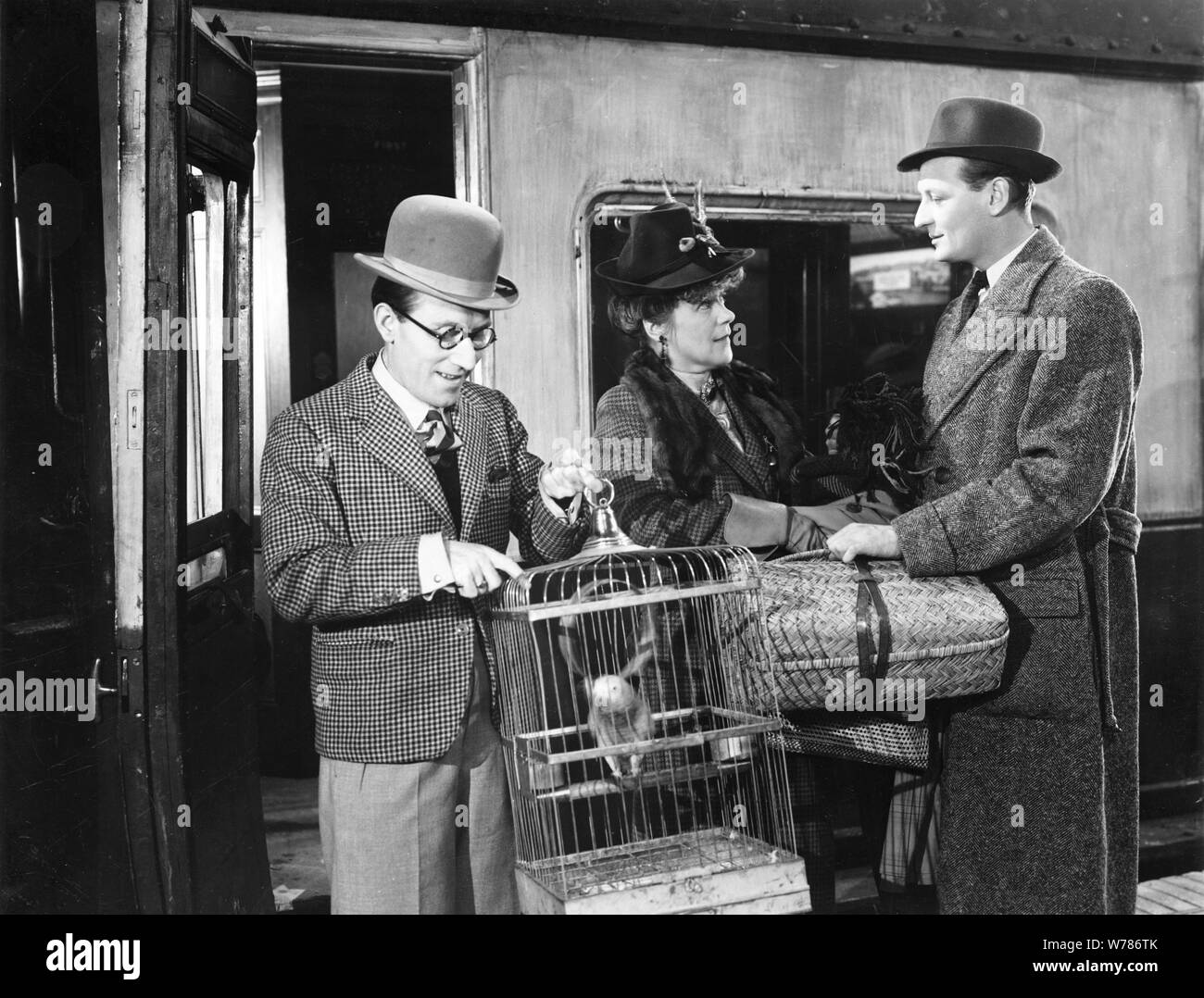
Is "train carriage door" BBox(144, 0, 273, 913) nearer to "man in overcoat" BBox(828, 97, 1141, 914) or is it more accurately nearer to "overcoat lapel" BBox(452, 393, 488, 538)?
"overcoat lapel" BBox(452, 393, 488, 538)

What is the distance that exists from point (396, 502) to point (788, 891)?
1265 mm

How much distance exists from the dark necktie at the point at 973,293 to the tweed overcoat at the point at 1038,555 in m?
0.06

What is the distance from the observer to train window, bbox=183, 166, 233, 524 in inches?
140

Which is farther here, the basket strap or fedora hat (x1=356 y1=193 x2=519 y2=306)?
the basket strap

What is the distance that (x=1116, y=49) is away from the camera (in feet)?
14.8

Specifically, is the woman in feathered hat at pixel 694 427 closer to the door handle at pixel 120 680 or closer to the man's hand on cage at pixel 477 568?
the man's hand on cage at pixel 477 568

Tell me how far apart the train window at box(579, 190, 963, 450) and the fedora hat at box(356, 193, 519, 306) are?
1943 millimetres

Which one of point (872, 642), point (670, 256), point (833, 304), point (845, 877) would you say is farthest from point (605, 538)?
point (845, 877)

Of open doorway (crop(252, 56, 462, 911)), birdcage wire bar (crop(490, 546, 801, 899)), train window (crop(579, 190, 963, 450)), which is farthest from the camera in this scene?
open doorway (crop(252, 56, 462, 911))

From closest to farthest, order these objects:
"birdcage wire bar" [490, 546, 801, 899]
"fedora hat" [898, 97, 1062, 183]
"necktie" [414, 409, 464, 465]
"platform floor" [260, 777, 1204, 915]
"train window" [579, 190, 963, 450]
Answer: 1. "birdcage wire bar" [490, 546, 801, 899]
2. "necktie" [414, 409, 464, 465]
3. "fedora hat" [898, 97, 1062, 183]
4. "platform floor" [260, 777, 1204, 915]
5. "train window" [579, 190, 963, 450]

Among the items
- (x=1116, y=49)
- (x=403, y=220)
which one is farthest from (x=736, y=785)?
(x=1116, y=49)

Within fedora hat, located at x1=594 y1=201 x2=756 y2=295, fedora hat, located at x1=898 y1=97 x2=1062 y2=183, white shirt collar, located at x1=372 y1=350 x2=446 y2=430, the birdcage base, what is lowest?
the birdcage base

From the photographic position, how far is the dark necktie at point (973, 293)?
3358 mm

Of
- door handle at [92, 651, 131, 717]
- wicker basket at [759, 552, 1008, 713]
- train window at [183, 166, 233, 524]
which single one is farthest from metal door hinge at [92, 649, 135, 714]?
wicker basket at [759, 552, 1008, 713]
